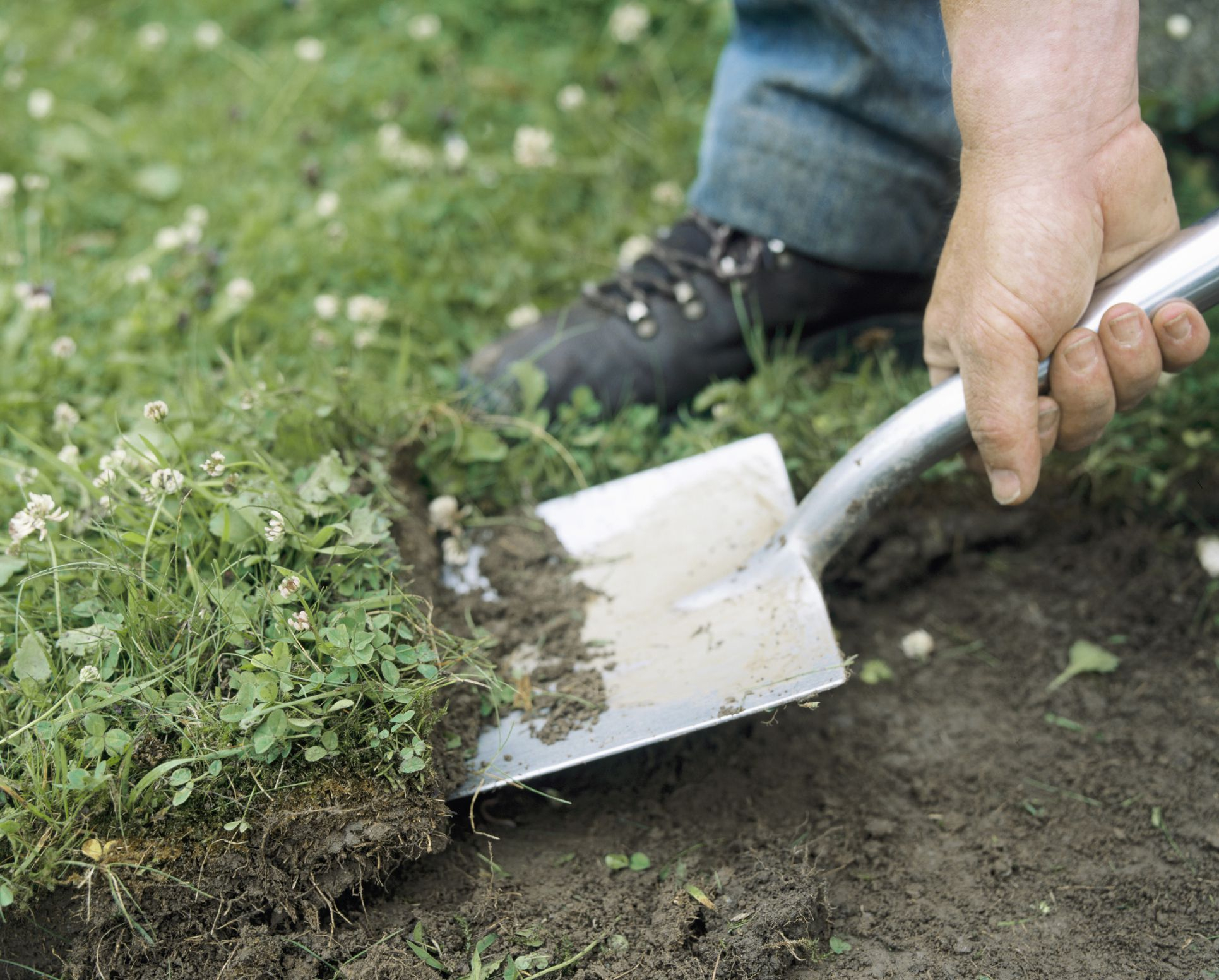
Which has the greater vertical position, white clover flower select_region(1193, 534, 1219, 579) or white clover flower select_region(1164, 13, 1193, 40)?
Result: white clover flower select_region(1164, 13, 1193, 40)

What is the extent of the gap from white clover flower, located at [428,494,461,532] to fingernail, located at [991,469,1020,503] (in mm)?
883

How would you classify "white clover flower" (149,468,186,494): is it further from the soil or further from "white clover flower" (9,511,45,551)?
the soil

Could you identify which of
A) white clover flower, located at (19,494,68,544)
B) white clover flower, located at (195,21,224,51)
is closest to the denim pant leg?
white clover flower, located at (19,494,68,544)

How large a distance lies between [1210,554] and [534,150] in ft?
5.86

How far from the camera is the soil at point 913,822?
1192 mm

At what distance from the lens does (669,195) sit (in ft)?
7.93

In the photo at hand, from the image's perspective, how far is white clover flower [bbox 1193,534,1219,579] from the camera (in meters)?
1.66

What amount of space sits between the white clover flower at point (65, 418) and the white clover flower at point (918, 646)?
5.03 ft

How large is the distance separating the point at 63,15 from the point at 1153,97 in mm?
3370

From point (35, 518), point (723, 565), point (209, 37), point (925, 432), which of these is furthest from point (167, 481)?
point (209, 37)

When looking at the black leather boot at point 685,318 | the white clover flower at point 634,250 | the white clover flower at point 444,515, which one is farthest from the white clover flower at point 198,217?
the white clover flower at point 444,515

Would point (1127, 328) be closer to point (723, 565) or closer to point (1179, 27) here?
point (723, 565)

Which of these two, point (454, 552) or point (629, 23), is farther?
point (629, 23)

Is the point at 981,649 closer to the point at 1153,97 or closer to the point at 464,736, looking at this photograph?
the point at 464,736
